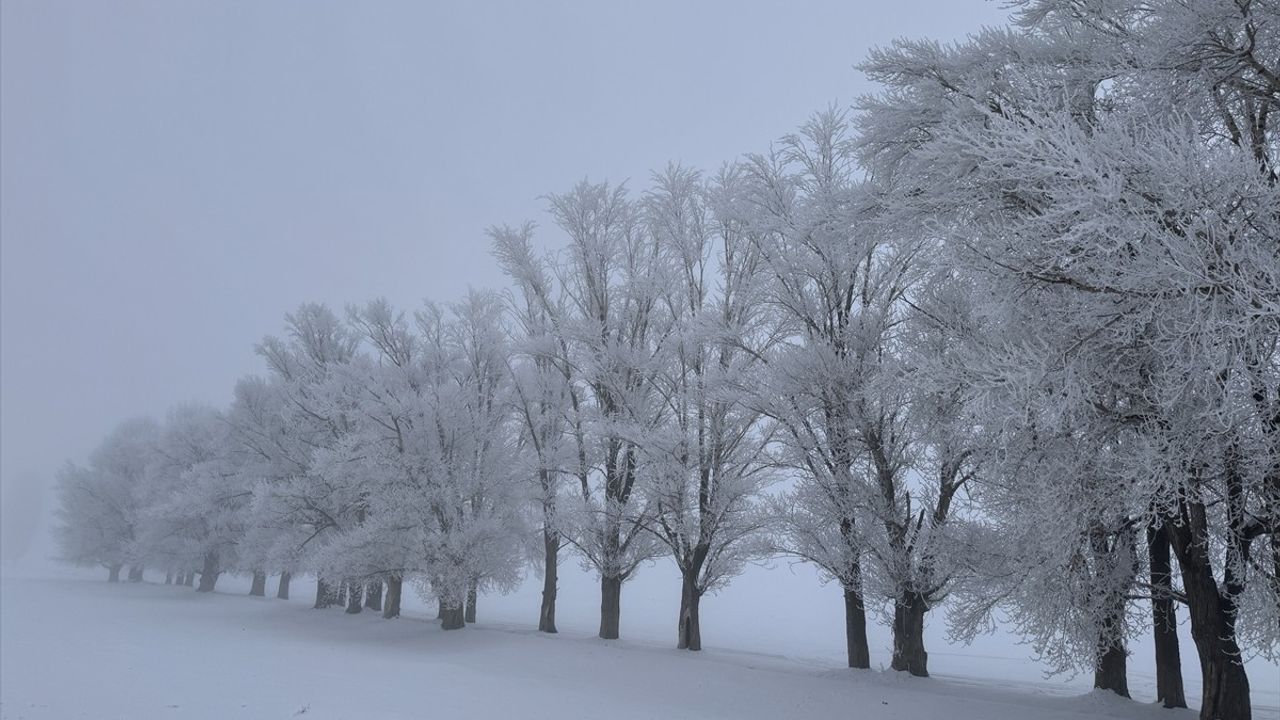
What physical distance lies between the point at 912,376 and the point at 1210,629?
4.69 metres

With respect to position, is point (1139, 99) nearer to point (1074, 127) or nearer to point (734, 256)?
point (1074, 127)

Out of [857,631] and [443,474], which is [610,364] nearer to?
[443,474]

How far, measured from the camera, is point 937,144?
862cm

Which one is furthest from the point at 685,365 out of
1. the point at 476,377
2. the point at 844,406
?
the point at 476,377

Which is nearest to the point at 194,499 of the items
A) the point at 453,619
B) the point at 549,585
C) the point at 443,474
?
the point at 453,619

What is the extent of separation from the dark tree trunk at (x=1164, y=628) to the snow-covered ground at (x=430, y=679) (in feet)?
1.63

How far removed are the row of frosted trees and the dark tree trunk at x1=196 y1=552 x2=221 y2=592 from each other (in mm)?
11415

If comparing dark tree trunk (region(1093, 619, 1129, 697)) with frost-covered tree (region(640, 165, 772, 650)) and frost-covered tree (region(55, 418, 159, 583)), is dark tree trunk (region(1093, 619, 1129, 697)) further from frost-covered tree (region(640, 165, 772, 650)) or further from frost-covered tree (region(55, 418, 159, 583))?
frost-covered tree (region(55, 418, 159, 583))

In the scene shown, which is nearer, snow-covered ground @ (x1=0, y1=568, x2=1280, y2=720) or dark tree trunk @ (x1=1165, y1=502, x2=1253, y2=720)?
dark tree trunk @ (x1=1165, y1=502, x2=1253, y2=720)

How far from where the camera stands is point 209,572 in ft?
137

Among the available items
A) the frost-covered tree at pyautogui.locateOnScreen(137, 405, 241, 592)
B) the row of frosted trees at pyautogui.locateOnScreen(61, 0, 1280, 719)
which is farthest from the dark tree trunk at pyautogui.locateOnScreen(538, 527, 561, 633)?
the frost-covered tree at pyautogui.locateOnScreen(137, 405, 241, 592)

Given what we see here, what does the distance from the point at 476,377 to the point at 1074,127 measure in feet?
66.9

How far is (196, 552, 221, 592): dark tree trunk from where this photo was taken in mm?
40722

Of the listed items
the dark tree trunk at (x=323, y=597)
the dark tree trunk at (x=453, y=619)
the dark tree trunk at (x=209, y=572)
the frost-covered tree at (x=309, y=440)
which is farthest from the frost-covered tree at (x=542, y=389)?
the dark tree trunk at (x=209, y=572)
